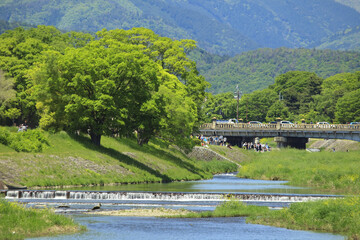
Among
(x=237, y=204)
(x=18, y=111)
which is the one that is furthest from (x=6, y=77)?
(x=237, y=204)

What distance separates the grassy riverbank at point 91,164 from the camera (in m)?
65.9

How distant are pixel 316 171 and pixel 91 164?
79.1ft

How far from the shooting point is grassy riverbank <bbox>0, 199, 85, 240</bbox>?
36.1m

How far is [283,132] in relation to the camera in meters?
151

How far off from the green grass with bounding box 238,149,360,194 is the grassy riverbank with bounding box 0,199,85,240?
109 feet

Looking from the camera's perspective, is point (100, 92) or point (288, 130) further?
point (288, 130)

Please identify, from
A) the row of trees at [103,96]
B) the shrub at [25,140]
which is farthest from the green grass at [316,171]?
the shrub at [25,140]

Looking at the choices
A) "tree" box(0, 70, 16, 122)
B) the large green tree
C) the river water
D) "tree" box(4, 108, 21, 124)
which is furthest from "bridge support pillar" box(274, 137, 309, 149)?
the river water

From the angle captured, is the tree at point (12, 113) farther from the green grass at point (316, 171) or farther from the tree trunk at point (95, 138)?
the green grass at point (316, 171)

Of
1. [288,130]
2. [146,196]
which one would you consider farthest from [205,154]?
[146,196]

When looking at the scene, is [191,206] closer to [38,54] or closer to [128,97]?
[128,97]

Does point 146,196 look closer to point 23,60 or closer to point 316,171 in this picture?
point 316,171

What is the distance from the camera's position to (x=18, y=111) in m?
100

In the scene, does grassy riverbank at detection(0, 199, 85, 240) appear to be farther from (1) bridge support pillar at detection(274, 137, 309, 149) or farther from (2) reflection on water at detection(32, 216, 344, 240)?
(1) bridge support pillar at detection(274, 137, 309, 149)
